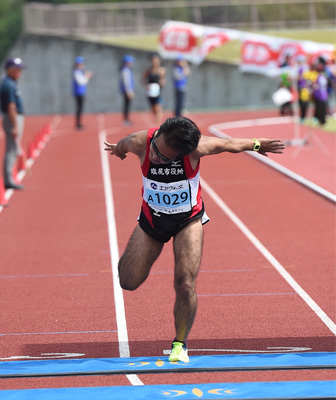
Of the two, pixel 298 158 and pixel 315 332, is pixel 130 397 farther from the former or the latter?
pixel 298 158

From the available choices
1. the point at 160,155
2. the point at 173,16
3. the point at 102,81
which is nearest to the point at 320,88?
the point at 160,155

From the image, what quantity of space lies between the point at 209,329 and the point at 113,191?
28.9 feet

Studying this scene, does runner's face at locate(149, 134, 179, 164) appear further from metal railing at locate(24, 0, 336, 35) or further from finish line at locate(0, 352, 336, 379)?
metal railing at locate(24, 0, 336, 35)

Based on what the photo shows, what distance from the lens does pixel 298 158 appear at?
1978 cm

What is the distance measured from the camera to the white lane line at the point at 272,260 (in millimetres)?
7824

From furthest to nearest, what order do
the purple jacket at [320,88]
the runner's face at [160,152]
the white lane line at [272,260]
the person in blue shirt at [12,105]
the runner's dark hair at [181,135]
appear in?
the purple jacket at [320,88]
the person in blue shirt at [12,105]
the white lane line at [272,260]
the runner's face at [160,152]
the runner's dark hair at [181,135]

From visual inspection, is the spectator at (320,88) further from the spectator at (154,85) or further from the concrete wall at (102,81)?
the concrete wall at (102,81)

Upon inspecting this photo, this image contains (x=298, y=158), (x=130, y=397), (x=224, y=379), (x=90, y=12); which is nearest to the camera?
(x=130, y=397)

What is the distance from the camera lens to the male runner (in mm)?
6387

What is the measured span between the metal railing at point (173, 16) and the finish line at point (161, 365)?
3887cm

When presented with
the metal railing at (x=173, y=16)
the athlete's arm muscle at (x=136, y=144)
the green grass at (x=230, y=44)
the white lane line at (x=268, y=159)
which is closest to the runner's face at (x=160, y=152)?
the athlete's arm muscle at (x=136, y=144)

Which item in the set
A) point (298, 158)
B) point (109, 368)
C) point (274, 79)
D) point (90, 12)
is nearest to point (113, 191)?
point (298, 158)

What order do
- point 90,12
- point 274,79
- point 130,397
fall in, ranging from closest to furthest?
point 130,397 → point 274,79 → point 90,12

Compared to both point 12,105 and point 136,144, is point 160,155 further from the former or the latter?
point 12,105
